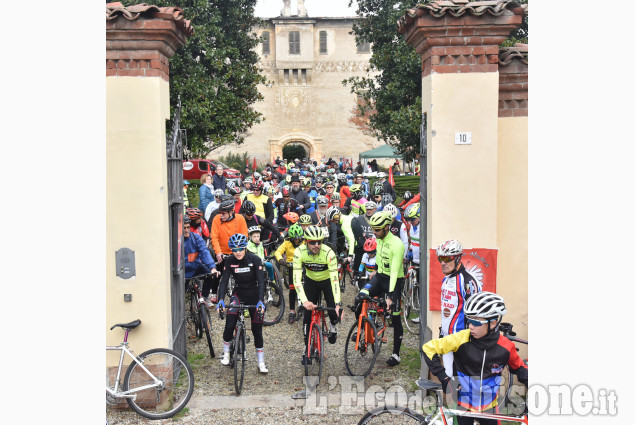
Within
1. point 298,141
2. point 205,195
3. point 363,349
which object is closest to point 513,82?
point 363,349

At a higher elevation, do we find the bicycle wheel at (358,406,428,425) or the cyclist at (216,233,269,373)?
the cyclist at (216,233,269,373)

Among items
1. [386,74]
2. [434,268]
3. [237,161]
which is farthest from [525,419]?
[237,161]

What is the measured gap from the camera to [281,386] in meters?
8.44

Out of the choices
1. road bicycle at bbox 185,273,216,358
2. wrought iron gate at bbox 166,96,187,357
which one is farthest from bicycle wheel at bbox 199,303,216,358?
wrought iron gate at bbox 166,96,187,357

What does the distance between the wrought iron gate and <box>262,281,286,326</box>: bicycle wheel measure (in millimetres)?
2765

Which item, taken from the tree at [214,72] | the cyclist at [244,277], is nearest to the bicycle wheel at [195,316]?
the cyclist at [244,277]

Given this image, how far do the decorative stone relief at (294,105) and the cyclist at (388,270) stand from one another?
151 ft

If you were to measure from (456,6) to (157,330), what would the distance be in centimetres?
486

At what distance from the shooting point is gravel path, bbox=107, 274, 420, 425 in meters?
7.45

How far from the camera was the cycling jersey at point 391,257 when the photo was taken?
8.65 m

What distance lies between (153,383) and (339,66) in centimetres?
4941

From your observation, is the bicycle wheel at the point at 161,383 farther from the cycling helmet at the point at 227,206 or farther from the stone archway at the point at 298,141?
the stone archway at the point at 298,141

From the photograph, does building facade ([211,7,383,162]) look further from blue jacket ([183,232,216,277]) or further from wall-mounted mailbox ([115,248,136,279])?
wall-mounted mailbox ([115,248,136,279])

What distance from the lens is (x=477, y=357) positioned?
5.09 metres
